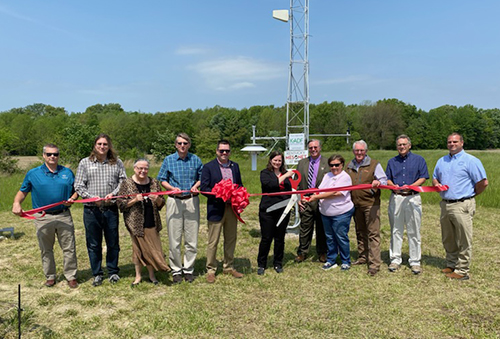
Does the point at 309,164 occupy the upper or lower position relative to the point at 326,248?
upper

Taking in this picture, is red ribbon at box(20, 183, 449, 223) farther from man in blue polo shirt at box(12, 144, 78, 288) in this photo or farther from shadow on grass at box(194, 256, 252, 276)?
shadow on grass at box(194, 256, 252, 276)

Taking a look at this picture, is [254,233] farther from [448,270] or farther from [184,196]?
[448,270]

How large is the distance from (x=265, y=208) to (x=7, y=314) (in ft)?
11.0

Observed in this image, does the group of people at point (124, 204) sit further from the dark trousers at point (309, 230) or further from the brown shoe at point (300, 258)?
the brown shoe at point (300, 258)

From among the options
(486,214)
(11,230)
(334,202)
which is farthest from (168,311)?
(486,214)

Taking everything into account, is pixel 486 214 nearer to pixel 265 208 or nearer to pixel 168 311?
pixel 265 208

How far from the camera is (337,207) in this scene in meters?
5.40

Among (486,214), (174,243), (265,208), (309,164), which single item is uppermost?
(309,164)

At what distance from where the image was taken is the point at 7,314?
4074mm

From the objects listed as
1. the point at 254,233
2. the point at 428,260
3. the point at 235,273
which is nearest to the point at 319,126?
the point at 254,233

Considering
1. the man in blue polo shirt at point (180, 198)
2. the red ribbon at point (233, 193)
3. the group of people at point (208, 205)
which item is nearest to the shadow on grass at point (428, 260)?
the group of people at point (208, 205)

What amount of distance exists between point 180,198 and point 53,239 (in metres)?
1.81

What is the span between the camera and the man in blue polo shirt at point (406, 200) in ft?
17.4

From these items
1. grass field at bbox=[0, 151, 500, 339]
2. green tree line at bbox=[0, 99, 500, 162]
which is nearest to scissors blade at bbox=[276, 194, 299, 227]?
grass field at bbox=[0, 151, 500, 339]
